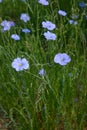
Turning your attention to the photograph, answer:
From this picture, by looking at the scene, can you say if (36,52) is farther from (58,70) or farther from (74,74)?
(74,74)

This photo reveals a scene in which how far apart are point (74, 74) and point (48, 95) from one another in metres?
0.18

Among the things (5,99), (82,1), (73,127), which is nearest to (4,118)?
(5,99)

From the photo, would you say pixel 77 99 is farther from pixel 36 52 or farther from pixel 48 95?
pixel 36 52

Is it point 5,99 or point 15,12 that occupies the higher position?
point 15,12

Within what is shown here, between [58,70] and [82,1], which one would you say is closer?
[58,70]

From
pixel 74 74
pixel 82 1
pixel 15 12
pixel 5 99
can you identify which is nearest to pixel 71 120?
pixel 74 74

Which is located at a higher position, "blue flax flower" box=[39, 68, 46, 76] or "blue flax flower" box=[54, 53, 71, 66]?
"blue flax flower" box=[54, 53, 71, 66]

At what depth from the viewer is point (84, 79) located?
89.7 inches

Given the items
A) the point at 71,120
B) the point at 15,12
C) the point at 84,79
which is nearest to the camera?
the point at 71,120

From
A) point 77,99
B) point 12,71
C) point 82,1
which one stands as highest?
point 82,1

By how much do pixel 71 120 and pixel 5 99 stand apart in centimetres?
43

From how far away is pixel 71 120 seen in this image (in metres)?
2.12

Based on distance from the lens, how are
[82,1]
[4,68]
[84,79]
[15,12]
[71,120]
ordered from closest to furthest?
[71,120] < [84,79] < [4,68] < [82,1] < [15,12]

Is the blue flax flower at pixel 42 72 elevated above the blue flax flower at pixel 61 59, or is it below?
below
